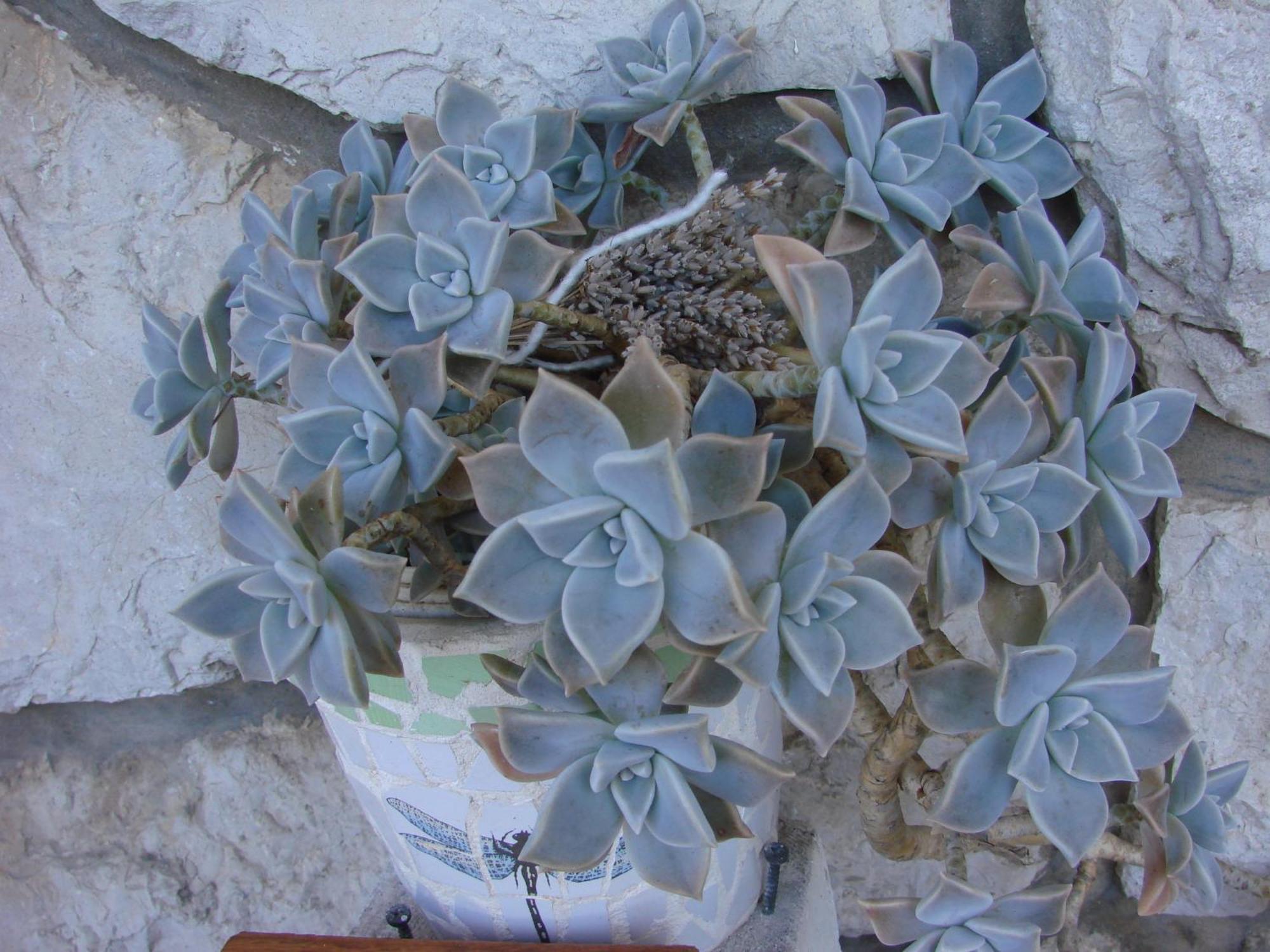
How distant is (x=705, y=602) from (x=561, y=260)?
244 millimetres

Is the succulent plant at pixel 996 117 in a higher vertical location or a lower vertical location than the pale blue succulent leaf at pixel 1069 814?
higher

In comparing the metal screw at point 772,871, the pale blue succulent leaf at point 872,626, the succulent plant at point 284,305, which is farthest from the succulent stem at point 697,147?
the metal screw at point 772,871

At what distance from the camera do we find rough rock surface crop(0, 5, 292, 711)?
85 centimetres

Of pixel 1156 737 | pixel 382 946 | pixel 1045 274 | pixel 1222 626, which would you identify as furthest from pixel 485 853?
pixel 1222 626

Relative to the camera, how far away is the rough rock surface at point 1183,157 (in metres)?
0.69

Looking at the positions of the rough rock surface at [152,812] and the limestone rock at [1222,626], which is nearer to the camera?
Result: the limestone rock at [1222,626]

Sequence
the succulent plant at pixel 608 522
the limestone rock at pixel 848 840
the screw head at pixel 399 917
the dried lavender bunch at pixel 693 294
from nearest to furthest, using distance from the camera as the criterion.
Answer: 1. the succulent plant at pixel 608 522
2. the dried lavender bunch at pixel 693 294
3. the screw head at pixel 399 917
4. the limestone rock at pixel 848 840

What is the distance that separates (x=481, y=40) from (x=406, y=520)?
453 millimetres

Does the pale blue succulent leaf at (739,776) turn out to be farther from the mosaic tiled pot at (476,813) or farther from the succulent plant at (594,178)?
the succulent plant at (594,178)

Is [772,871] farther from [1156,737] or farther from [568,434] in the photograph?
[568,434]

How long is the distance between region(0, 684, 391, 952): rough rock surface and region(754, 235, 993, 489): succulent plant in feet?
2.55

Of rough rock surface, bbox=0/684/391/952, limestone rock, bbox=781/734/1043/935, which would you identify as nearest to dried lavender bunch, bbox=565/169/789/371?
limestone rock, bbox=781/734/1043/935

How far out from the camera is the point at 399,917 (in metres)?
0.86

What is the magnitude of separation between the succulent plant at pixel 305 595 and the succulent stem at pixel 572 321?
0.56ft
